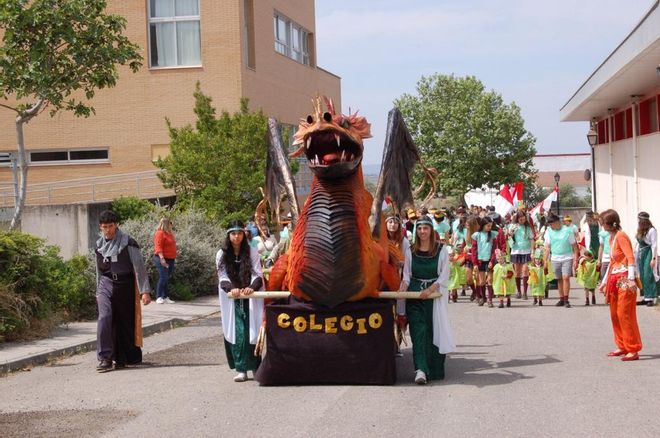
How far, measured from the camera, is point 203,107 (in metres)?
25.6

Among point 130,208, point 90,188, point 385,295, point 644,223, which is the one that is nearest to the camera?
point 385,295

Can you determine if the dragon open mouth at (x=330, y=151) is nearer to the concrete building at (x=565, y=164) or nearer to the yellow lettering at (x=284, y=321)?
the yellow lettering at (x=284, y=321)

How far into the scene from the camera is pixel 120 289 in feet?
39.3

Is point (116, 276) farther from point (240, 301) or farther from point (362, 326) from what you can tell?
point (362, 326)

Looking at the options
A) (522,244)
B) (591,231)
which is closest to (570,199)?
(591,231)

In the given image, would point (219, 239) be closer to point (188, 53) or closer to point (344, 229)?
point (188, 53)

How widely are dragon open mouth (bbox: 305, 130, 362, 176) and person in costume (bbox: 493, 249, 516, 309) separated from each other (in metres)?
9.01

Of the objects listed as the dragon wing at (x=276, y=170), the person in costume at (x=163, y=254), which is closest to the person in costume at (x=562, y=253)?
the person in costume at (x=163, y=254)

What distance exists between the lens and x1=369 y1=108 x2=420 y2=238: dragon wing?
1138 centimetres

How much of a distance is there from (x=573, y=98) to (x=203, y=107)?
35.9 feet

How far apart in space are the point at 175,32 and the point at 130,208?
34.6ft

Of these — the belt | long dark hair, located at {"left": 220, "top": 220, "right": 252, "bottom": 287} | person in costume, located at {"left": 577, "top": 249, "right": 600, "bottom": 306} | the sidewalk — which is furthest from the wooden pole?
person in costume, located at {"left": 577, "top": 249, "right": 600, "bottom": 306}

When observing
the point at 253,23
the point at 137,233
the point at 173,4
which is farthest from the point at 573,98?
the point at 137,233

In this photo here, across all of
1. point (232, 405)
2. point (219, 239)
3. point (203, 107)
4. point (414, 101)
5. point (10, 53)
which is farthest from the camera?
point (414, 101)
